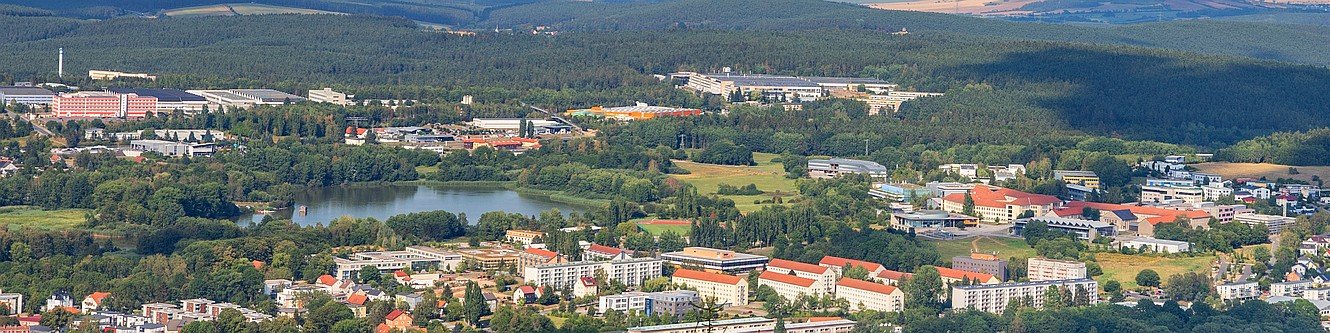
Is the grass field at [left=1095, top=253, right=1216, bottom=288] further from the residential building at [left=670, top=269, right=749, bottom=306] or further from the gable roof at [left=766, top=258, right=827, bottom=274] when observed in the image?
the residential building at [left=670, top=269, right=749, bottom=306]

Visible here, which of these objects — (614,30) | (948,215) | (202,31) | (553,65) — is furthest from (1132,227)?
(614,30)

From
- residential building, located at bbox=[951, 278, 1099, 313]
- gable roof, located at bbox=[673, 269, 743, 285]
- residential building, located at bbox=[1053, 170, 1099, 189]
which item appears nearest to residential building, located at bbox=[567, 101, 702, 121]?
residential building, located at bbox=[1053, 170, 1099, 189]

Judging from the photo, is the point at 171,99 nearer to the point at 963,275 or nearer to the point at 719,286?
the point at 719,286

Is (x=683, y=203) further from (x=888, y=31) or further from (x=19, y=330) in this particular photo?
(x=888, y=31)

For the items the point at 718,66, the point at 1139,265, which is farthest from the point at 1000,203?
the point at 718,66

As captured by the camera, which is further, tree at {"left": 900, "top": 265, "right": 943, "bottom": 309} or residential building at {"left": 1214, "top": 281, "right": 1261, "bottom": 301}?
residential building at {"left": 1214, "top": 281, "right": 1261, "bottom": 301}

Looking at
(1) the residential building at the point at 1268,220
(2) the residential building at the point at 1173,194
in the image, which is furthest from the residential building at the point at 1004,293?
(2) the residential building at the point at 1173,194
